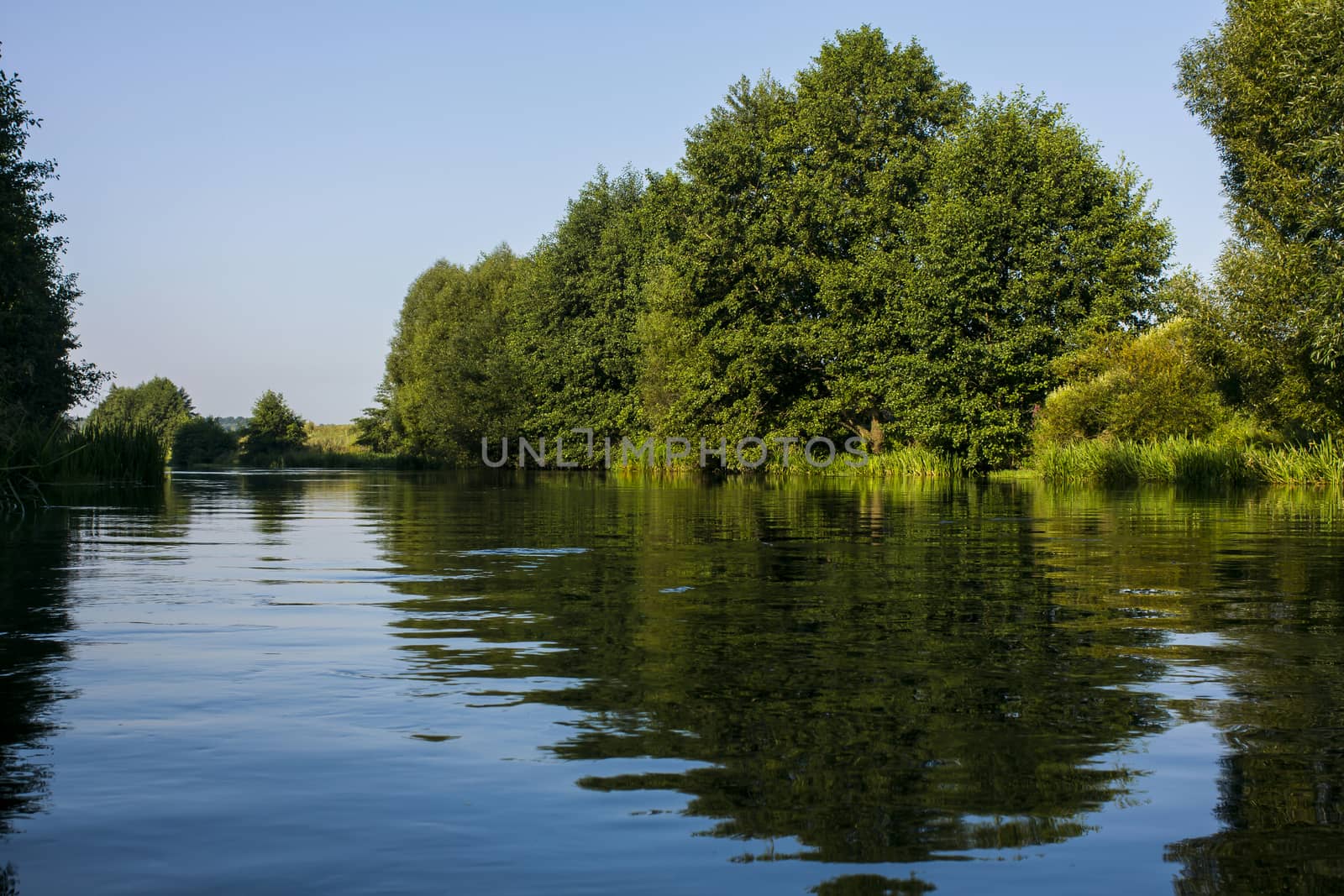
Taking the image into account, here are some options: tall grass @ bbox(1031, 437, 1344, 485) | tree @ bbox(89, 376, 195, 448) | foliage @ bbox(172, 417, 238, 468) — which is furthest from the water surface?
tree @ bbox(89, 376, 195, 448)

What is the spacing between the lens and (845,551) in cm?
1398

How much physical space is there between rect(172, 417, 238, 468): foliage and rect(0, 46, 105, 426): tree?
168 feet

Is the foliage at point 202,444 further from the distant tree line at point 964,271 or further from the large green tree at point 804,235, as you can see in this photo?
the large green tree at point 804,235

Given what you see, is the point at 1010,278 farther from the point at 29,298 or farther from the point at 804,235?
the point at 29,298

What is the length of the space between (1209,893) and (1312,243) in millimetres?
31919

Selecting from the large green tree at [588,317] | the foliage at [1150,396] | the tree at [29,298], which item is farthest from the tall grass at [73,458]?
the large green tree at [588,317]

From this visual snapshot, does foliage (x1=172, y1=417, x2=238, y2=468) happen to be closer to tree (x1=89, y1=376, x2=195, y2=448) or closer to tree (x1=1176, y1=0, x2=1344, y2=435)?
tree (x1=89, y1=376, x2=195, y2=448)

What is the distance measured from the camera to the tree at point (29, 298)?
43.1m

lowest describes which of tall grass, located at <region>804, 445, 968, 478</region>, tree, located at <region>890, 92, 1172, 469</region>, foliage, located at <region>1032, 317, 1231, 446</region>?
tall grass, located at <region>804, 445, 968, 478</region>

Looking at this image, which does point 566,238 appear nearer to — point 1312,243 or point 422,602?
point 1312,243

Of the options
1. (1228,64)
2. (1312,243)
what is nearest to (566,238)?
(1228,64)

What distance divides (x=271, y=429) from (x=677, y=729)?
116 metres

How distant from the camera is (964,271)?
49.2 metres

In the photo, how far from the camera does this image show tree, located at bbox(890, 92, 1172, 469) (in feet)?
160
